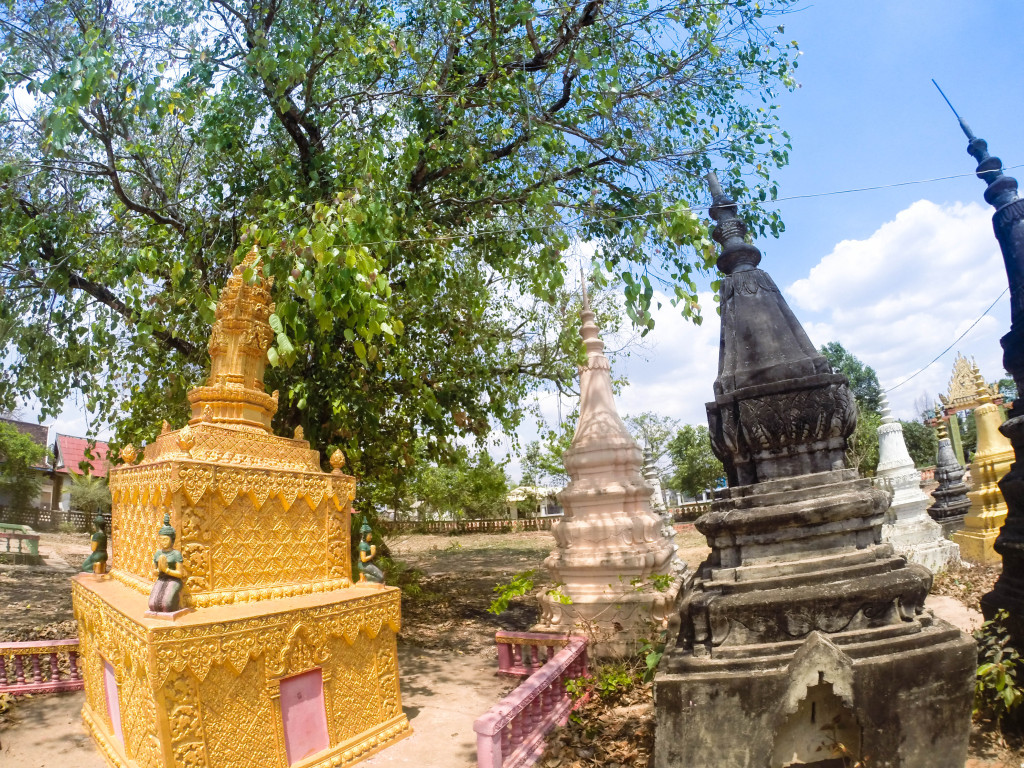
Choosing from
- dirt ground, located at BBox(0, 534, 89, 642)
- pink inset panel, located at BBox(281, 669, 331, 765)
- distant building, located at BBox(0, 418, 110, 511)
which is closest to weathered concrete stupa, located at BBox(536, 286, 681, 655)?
pink inset panel, located at BBox(281, 669, 331, 765)

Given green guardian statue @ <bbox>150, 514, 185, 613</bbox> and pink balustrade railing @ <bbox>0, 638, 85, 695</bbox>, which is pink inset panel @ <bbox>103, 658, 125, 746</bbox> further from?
pink balustrade railing @ <bbox>0, 638, 85, 695</bbox>

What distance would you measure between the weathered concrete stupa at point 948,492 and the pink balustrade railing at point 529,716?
11.5 metres

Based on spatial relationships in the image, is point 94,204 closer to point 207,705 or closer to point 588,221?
point 588,221

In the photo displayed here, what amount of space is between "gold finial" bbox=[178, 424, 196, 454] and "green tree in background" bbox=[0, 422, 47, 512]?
92.0 ft

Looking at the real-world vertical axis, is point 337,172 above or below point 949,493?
above

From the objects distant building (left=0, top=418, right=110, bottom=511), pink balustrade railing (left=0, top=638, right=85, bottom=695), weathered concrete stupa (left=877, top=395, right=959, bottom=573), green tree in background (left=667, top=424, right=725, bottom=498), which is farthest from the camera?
green tree in background (left=667, top=424, right=725, bottom=498)

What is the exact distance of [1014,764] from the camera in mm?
3191

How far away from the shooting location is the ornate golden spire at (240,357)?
471 centimetres

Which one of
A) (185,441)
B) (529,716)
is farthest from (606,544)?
(185,441)

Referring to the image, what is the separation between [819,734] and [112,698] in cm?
464

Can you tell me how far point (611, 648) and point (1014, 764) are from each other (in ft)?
11.8

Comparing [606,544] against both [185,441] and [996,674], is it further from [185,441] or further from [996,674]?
[185,441]

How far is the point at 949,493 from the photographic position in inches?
525

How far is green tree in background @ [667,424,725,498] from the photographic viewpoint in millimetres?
38072
